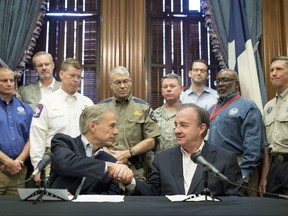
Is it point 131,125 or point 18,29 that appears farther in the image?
point 18,29

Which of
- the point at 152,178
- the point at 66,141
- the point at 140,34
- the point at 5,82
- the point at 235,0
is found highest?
the point at 235,0

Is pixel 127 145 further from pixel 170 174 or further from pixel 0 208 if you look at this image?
pixel 0 208

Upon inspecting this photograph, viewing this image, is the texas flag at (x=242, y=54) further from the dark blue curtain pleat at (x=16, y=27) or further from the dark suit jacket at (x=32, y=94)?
the dark blue curtain pleat at (x=16, y=27)

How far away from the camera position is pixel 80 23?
5.13 meters

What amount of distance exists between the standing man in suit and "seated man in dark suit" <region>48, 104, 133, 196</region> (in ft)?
5.57

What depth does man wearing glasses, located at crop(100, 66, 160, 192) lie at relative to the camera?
3689 millimetres

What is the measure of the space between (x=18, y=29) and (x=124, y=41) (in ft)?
3.88

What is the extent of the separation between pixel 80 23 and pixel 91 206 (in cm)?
380

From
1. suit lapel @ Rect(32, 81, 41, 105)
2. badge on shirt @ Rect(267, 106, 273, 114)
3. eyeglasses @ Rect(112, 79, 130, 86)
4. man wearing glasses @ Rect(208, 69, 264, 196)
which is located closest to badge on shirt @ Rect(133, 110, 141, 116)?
eyeglasses @ Rect(112, 79, 130, 86)

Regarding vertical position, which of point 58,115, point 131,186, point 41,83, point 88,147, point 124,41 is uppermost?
point 124,41

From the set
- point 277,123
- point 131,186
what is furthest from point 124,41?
point 131,186

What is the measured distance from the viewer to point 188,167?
271 cm

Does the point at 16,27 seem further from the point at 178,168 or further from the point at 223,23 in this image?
the point at 178,168

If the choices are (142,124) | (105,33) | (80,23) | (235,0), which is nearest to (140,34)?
(105,33)
